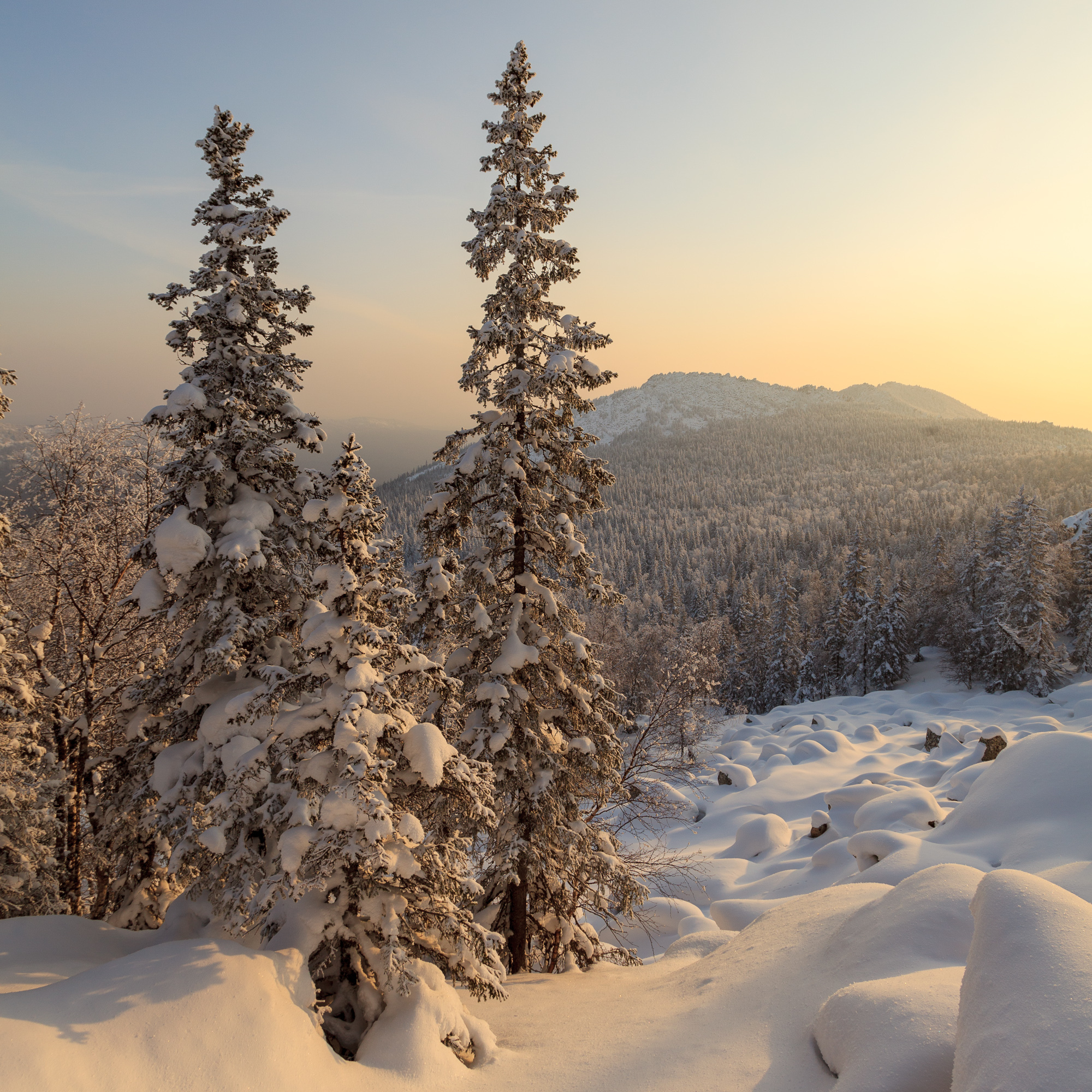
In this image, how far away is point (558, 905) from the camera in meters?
10.8

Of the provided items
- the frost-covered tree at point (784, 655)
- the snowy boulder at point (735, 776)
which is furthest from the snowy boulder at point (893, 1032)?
the frost-covered tree at point (784, 655)

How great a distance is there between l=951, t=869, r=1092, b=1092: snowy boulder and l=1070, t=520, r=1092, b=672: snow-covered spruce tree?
5897 centimetres

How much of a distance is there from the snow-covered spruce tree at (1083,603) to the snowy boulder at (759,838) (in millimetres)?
43318

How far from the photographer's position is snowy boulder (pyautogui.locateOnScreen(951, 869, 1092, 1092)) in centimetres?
397

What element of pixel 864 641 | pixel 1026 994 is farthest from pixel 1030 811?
pixel 864 641

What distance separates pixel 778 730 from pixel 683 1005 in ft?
129

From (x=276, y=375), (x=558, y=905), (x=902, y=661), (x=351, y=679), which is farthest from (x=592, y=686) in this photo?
(x=902, y=661)

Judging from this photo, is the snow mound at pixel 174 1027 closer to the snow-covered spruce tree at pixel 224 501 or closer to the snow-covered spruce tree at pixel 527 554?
the snow-covered spruce tree at pixel 224 501

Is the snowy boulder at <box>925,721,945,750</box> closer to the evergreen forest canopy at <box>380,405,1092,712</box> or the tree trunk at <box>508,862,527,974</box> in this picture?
the evergreen forest canopy at <box>380,405,1092,712</box>

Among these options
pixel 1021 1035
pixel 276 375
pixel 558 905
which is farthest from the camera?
pixel 558 905

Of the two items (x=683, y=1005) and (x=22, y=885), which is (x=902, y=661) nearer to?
(x=683, y=1005)

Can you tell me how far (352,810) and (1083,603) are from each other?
68.8 metres

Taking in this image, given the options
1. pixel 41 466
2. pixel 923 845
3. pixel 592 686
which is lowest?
pixel 923 845

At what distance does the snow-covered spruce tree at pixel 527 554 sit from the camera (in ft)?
32.3
